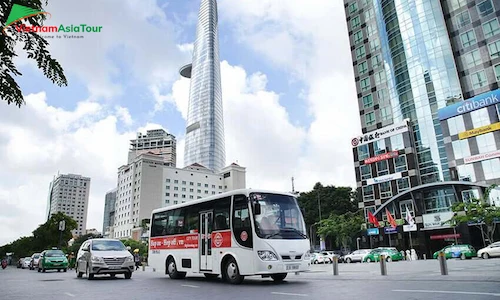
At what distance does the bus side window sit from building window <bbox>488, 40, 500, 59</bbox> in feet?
141

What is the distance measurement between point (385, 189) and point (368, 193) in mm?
2968

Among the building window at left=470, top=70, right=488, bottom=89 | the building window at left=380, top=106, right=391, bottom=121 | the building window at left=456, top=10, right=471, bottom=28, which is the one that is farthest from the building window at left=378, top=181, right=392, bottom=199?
the building window at left=456, top=10, right=471, bottom=28

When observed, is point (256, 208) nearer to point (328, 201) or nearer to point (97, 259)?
point (97, 259)

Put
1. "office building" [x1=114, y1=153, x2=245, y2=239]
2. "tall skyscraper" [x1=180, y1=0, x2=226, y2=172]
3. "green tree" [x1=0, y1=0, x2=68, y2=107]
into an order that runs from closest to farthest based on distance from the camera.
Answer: "green tree" [x1=0, y1=0, x2=68, y2=107] → "office building" [x1=114, y1=153, x2=245, y2=239] → "tall skyscraper" [x1=180, y1=0, x2=226, y2=172]

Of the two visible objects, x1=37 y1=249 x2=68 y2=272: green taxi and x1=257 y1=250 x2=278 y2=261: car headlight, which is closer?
x1=257 y1=250 x2=278 y2=261: car headlight

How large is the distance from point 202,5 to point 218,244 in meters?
200

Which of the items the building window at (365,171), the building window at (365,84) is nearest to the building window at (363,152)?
the building window at (365,171)

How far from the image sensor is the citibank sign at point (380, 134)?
50350 millimetres

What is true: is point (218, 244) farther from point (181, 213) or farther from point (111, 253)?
point (111, 253)

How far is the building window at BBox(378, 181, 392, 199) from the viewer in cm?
5119

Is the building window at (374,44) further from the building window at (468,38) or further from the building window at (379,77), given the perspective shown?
the building window at (468,38)

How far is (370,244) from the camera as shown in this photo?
53469mm

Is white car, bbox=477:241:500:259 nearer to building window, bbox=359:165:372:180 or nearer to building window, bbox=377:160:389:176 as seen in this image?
building window, bbox=377:160:389:176

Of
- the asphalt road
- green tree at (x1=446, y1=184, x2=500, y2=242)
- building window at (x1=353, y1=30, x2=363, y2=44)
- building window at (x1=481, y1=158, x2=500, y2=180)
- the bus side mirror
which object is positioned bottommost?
the asphalt road
